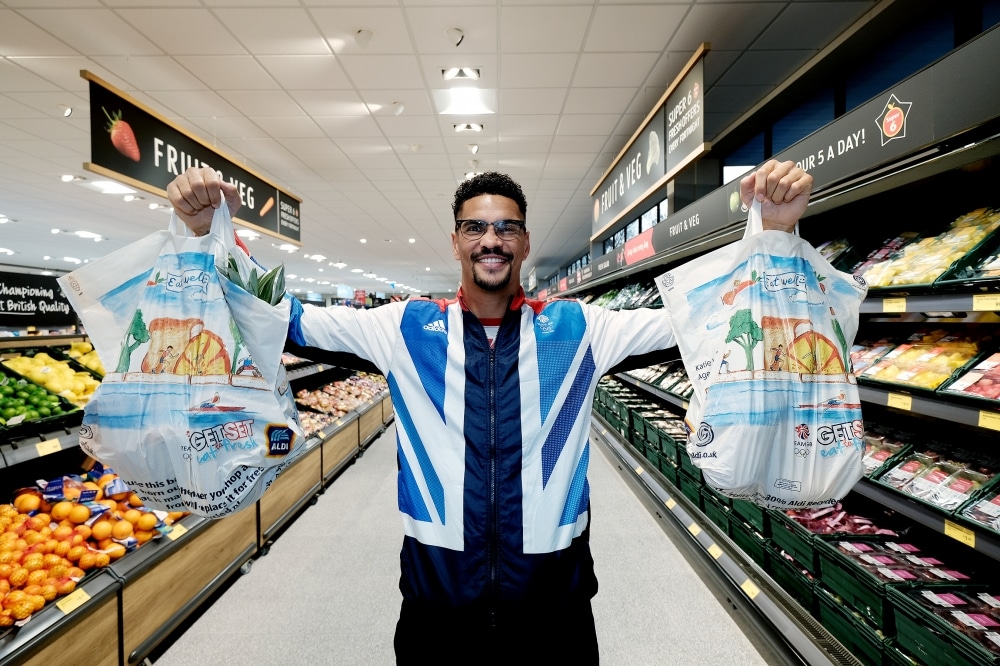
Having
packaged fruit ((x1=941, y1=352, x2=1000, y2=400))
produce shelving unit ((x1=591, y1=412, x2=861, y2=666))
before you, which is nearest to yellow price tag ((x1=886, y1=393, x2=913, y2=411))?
packaged fruit ((x1=941, y1=352, x2=1000, y2=400))

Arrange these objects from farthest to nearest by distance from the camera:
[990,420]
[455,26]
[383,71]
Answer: [383,71], [455,26], [990,420]

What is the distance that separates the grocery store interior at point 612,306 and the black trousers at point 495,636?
51cm

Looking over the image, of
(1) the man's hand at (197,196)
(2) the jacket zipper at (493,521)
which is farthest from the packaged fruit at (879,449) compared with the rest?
(1) the man's hand at (197,196)

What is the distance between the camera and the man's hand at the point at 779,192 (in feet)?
3.37

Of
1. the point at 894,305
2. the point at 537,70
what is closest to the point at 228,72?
the point at 537,70

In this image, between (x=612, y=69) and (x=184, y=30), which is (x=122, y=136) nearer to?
(x=184, y=30)

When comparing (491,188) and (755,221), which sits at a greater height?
(491,188)

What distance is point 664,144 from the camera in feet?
10.8

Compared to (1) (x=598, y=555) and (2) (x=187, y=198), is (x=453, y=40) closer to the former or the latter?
(2) (x=187, y=198)

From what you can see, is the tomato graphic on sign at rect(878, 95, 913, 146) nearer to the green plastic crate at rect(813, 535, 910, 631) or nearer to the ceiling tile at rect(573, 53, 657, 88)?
the green plastic crate at rect(813, 535, 910, 631)

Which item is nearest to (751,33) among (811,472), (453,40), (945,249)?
(453,40)

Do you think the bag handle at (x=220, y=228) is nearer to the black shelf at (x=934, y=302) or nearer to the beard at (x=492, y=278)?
the beard at (x=492, y=278)

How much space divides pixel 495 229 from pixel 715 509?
2413 mm

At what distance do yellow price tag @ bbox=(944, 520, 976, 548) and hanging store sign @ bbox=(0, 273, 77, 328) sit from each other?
406 centimetres
